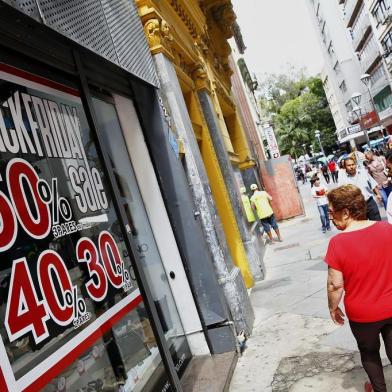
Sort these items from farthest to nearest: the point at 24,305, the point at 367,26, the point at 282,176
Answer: the point at 367,26 < the point at 282,176 < the point at 24,305

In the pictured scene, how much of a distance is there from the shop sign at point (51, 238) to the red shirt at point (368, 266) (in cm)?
183

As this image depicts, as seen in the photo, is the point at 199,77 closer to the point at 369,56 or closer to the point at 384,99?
the point at 384,99

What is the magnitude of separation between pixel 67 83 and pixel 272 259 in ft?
25.7

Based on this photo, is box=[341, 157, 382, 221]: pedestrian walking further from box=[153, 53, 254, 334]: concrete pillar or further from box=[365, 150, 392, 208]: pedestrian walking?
box=[365, 150, 392, 208]: pedestrian walking

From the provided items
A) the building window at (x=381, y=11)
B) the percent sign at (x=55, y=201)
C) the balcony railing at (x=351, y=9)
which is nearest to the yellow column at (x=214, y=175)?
the percent sign at (x=55, y=201)

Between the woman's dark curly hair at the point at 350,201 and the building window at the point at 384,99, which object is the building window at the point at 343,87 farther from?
the woman's dark curly hair at the point at 350,201

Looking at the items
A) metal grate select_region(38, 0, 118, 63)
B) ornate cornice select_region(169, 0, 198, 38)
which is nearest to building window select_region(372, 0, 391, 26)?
ornate cornice select_region(169, 0, 198, 38)

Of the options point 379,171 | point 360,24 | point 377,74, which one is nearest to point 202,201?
point 379,171

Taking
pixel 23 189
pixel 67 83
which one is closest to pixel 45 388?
pixel 23 189

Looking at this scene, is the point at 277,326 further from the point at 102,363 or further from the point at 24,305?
the point at 24,305

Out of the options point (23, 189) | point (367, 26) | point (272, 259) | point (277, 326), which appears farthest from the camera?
point (367, 26)

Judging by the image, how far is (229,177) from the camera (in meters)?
8.59

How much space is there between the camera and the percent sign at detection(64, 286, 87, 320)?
3.10m

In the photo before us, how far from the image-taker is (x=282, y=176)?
1769 cm
